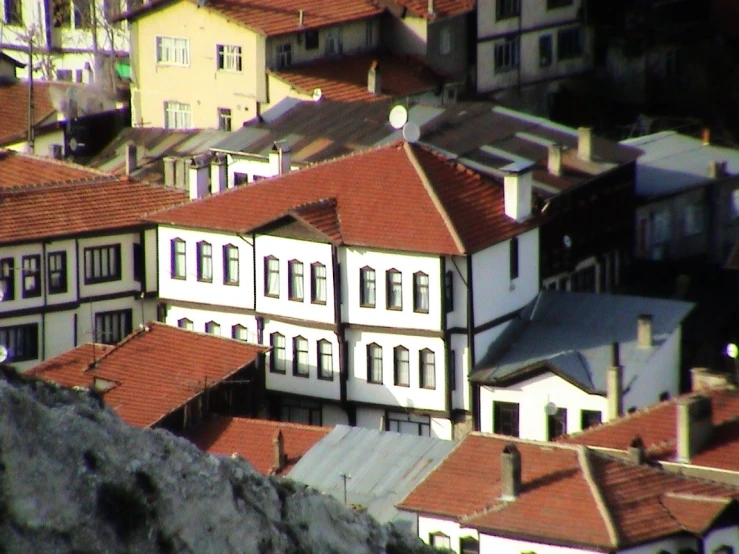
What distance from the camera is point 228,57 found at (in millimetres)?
74875

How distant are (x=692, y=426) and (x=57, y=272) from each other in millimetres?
21573

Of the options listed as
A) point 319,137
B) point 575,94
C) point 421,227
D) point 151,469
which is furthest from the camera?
point 575,94

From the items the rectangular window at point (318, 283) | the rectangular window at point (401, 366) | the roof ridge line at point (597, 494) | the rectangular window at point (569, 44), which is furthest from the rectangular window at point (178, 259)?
the rectangular window at point (569, 44)

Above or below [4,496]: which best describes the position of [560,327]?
below

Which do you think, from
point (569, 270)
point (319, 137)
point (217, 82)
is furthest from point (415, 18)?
point (569, 270)

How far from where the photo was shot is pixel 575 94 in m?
82.6

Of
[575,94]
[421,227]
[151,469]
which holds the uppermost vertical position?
[151,469]

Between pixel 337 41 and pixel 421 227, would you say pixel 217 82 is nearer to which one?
pixel 337 41

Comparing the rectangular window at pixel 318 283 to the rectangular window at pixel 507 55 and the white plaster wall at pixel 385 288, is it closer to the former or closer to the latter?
the white plaster wall at pixel 385 288

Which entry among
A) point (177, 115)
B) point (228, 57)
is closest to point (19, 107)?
point (177, 115)

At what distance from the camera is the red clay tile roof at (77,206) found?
56.9m

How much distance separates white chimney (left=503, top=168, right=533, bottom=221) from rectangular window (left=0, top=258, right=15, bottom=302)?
1321cm

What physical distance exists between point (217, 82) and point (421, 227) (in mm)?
24321

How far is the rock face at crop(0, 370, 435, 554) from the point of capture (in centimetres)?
1243
